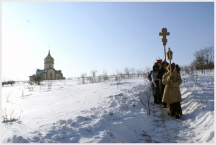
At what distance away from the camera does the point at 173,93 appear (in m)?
6.60

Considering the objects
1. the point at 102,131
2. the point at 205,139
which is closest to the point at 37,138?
the point at 102,131

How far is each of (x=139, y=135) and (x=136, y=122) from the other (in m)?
0.72

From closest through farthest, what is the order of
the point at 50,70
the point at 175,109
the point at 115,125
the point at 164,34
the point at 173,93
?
the point at 115,125
the point at 175,109
the point at 173,93
the point at 164,34
the point at 50,70

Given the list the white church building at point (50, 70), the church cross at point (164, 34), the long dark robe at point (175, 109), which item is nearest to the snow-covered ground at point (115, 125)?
the long dark robe at point (175, 109)

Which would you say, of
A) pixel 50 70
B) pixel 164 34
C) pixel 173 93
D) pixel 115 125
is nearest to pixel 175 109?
pixel 173 93

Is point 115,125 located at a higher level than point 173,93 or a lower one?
lower

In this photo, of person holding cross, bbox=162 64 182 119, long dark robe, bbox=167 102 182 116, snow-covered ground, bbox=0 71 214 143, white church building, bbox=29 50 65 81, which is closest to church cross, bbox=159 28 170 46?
person holding cross, bbox=162 64 182 119

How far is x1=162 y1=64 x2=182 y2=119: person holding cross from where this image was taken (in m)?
6.51

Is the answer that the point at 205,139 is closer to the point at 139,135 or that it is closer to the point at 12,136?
the point at 139,135

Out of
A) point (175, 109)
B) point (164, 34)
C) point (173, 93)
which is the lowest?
point (175, 109)

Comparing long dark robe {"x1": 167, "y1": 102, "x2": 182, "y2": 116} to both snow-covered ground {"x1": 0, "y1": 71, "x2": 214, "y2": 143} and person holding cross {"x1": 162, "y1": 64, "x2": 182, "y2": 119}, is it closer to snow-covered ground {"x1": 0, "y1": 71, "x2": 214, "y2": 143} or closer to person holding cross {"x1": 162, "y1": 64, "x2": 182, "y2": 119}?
person holding cross {"x1": 162, "y1": 64, "x2": 182, "y2": 119}

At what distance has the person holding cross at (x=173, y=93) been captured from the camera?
6.51m

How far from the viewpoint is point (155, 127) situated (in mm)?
5859

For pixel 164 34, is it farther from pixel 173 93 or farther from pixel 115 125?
pixel 115 125
